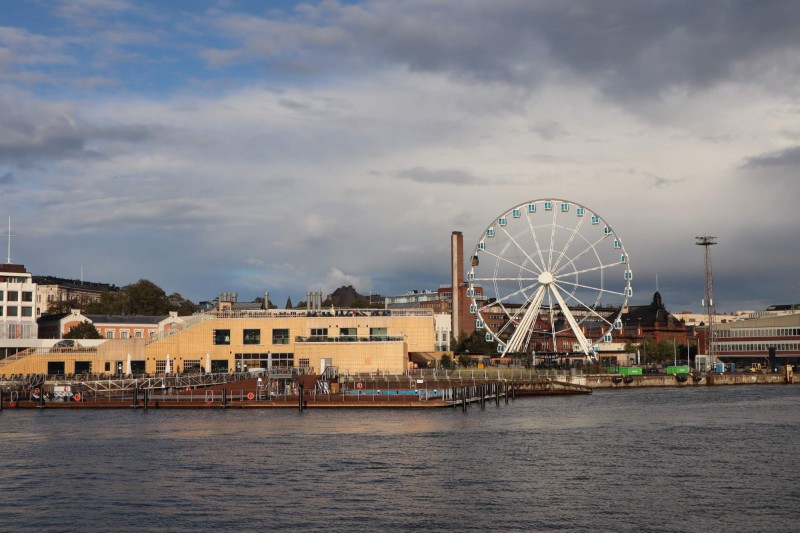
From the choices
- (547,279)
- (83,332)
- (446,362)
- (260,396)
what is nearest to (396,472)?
(260,396)

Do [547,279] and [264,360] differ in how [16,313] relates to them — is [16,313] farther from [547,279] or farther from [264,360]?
[547,279]

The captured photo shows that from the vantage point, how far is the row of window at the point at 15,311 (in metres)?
136

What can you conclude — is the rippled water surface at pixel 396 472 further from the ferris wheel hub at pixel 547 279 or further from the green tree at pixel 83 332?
the green tree at pixel 83 332

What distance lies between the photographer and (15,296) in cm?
13688

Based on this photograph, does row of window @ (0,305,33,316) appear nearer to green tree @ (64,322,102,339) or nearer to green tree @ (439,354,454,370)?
green tree @ (64,322,102,339)

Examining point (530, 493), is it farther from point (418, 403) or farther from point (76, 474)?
point (418, 403)

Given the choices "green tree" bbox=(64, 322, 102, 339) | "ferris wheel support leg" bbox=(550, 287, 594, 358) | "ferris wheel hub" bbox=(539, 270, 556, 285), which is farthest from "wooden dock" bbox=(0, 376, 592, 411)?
"green tree" bbox=(64, 322, 102, 339)

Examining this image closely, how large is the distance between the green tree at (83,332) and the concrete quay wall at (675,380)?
68.5 m

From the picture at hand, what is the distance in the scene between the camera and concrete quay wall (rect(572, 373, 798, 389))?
14838 cm

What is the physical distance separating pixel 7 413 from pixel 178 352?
28.7 meters

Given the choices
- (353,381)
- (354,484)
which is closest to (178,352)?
(353,381)

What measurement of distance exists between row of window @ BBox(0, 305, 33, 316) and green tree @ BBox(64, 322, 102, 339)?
830 cm

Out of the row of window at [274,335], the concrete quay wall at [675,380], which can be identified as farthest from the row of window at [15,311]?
the concrete quay wall at [675,380]

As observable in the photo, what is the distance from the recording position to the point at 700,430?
79.8 meters
